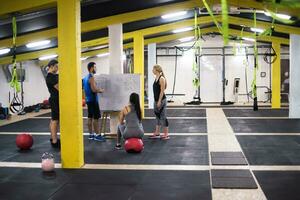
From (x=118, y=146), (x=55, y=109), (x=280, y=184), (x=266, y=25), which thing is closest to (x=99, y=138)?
(x=118, y=146)

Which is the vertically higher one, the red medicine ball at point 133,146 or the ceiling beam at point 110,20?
the ceiling beam at point 110,20

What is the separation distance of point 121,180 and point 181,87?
13.6 meters

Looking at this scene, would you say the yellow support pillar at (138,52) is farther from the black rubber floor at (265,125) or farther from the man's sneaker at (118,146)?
the man's sneaker at (118,146)

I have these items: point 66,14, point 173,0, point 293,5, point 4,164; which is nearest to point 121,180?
point 4,164

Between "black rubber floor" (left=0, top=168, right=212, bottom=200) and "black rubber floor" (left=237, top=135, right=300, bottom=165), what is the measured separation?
1.20 m

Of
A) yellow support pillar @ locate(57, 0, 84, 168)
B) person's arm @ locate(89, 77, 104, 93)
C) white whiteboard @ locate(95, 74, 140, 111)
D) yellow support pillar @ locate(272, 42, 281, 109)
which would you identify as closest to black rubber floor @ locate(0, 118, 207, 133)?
white whiteboard @ locate(95, 74, 140, 111)

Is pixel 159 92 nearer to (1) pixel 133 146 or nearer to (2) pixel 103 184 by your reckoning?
(1) pixel 133 146

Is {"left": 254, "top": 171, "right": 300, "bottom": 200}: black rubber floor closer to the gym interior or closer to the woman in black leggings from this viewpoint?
the gym interior

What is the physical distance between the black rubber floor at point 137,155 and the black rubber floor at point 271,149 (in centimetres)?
72

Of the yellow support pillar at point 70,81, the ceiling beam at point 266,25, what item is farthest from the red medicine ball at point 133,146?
the ceiling beam at point 266,25

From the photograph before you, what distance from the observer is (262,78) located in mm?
17375

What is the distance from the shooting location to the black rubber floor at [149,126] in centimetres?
892

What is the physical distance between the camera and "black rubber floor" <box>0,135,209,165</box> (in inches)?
223

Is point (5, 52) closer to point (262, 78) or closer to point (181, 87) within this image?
point (181, 87)
